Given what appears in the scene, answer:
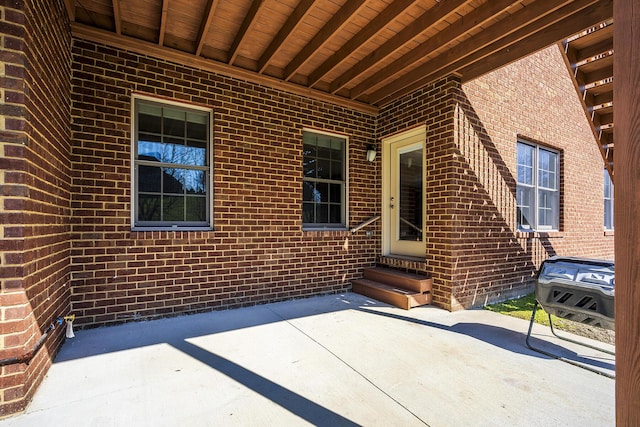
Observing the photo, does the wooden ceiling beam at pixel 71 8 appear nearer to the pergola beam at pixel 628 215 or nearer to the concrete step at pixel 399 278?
the pergola beam at pixel 628 215

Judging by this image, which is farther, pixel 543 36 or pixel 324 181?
pixel 324 181

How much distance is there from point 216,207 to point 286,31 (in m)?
2.23

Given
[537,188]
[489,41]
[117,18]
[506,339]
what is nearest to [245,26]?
[117,18]

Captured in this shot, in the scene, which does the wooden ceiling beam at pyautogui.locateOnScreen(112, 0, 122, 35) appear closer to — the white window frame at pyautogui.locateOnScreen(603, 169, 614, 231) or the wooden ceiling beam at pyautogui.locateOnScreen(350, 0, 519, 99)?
the wooden ceiling beam at pyautogui.locateOnScreen(350, 0, 519, 99)

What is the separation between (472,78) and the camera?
4105 mm

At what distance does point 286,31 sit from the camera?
340cm

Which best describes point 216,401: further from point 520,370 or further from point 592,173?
point 592,173

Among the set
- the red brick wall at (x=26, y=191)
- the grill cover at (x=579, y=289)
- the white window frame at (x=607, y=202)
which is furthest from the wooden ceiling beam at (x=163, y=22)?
the white window frame at (x=607, y=202)

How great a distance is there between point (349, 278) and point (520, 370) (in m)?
2.79

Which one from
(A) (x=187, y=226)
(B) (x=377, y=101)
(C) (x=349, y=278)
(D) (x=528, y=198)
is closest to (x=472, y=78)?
(B) (x=377, y=101)

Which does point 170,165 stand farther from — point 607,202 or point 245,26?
point 607,202

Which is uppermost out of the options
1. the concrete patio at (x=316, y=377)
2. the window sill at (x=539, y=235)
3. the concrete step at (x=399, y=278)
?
the window sill at (x=539, y=235)

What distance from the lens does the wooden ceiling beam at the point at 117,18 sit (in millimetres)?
2844

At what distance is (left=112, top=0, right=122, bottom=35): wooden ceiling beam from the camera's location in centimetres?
284
